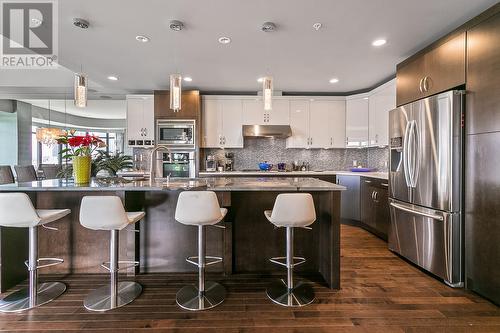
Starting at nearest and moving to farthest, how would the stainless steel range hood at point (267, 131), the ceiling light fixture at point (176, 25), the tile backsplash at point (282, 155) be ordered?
the ceiling light fixture at point (176, 25)
the stainless steel range hood at point (267, 131)
the tile backsplash at point (282, 155)

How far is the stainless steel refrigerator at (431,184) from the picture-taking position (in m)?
2.23

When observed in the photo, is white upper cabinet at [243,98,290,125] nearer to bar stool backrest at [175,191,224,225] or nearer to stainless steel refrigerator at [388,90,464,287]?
stainless steel refrigerator at [388,90,464,287]

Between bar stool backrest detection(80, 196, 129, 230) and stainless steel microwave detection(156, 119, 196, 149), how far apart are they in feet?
9.05

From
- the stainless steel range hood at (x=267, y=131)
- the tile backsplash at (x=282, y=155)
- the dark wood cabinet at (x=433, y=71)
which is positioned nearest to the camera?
the dark wood cabinet at (x=433, y=71)

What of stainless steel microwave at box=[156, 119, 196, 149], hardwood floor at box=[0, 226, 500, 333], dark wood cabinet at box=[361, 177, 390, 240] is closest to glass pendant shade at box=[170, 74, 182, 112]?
hardwood floor at box=[0, 226, 500, 333]

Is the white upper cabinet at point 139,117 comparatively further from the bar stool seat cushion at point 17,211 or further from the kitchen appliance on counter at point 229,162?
the bar stool seat cushion at point 17,211

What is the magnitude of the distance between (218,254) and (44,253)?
5.76ft

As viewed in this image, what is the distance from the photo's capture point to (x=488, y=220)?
2014mm

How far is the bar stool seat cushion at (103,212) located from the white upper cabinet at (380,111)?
13.1 feet

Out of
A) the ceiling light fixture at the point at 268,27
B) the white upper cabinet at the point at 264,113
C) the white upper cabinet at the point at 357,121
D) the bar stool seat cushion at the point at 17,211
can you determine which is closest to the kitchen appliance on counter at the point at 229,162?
the white upper cabinet at the point at 264,113

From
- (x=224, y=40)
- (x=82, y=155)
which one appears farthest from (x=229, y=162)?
(x=82, y=155)

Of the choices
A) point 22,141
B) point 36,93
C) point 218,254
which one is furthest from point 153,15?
point 22,141

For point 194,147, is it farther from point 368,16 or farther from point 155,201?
point 368,16

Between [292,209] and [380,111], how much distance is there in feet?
10.6
